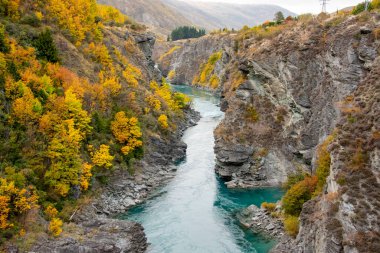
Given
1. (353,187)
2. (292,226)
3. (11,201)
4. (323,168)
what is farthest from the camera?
(292,226)

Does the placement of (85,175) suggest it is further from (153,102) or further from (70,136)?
(153,102)

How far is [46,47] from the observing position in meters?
64.0

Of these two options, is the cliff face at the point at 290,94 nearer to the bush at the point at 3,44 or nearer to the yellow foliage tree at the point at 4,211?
the yellow foliage tree at the point at 4,211

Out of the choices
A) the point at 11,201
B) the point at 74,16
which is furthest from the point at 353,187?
the point at 74,16

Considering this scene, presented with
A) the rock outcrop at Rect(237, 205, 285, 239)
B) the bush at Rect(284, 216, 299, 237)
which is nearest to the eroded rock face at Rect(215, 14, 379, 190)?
the rock outcrop at Rect(237, 205, 285, 239)

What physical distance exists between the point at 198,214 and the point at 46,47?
115 ft

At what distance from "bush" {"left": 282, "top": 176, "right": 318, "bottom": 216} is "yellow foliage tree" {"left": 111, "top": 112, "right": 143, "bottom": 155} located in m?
29.5

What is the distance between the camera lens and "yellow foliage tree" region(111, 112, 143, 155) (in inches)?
2685

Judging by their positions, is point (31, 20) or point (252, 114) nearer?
point (31, 20)

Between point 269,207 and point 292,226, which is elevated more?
point 292,226

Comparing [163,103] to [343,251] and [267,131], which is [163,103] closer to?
[267,131]

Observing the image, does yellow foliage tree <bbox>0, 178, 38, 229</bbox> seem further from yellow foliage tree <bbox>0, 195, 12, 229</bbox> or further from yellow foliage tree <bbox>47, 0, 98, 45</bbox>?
yellow foliage tree <bbox>47, 0, 98, 45</bbox>

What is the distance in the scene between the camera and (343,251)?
99.5ft

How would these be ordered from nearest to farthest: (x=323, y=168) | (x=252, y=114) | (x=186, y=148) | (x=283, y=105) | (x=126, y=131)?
(x=323, y=168)
(x=126, y=131)
(x=283, y=105)
(x=252, y=114)
(x=186, y=148)
